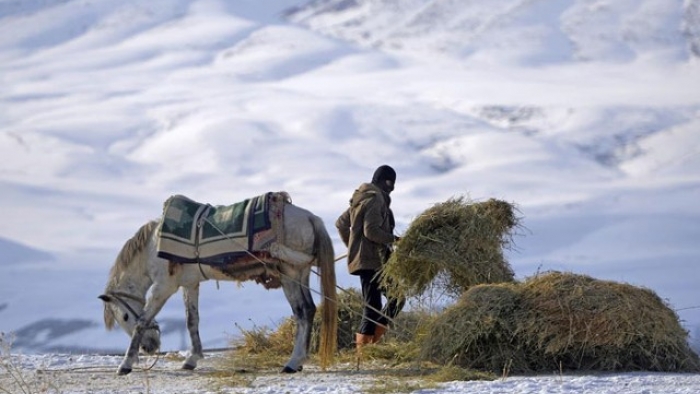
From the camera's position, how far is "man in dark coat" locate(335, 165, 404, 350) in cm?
1058

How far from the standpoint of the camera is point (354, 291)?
1247cm

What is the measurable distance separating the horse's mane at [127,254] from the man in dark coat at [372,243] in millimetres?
2196

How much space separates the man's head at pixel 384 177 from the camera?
35.6 feet

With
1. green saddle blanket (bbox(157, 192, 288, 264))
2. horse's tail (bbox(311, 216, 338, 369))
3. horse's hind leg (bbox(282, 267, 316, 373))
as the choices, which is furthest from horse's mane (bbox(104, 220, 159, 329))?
horse's tail (bbox(311, 216, 338, 369))

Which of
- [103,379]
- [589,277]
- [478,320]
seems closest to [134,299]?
[103,379]

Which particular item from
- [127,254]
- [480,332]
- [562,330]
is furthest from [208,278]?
[562,330]

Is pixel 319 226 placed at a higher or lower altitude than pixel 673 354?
higher

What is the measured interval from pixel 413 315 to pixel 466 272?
104 cm

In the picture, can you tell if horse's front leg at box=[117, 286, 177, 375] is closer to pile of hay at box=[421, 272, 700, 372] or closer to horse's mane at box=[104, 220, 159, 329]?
horse's mane at box=[104, 220, 159, 329]

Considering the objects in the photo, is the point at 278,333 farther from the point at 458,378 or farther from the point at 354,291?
the point at 458,378

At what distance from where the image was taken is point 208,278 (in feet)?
36.2

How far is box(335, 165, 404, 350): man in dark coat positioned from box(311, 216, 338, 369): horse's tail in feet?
1.27

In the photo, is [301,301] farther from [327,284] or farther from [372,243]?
[372,243]

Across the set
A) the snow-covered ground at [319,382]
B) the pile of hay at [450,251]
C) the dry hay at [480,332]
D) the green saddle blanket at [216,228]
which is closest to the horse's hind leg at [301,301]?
the snow-covered ground at [319,382]
